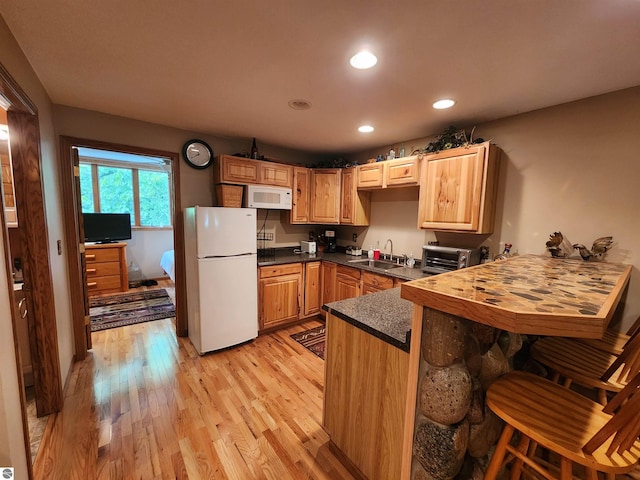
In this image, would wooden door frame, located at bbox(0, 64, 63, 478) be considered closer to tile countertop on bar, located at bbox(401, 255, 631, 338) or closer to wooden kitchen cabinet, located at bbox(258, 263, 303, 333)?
wooden kitchen cabinet, located at bbox(258, 263, 303, 333)

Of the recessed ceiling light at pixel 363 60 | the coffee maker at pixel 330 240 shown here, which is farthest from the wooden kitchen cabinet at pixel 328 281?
the recessed ceiling light at pixel 363 60

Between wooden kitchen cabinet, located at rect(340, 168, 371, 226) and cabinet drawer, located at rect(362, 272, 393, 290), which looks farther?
wooden kitchen cabinet, located at rect(340, 168, 371, 226)

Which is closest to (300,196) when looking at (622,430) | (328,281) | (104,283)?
(328,281)

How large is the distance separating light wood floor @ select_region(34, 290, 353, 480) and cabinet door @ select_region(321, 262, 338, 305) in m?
0.90

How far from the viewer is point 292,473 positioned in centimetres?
156

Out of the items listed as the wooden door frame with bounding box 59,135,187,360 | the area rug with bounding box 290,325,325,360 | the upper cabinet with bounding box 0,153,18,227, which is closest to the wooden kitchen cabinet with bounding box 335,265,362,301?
the area rug with bounding box 290,325,325,360

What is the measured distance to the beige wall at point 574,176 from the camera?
1896mm

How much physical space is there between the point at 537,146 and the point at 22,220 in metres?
3.91

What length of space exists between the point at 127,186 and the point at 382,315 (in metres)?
6.00

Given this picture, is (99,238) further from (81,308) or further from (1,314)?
(1,314)

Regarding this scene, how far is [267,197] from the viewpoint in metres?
3.38

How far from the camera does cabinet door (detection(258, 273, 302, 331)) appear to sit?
3.26 metres

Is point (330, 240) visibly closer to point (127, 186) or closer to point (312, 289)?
point (312, 289)

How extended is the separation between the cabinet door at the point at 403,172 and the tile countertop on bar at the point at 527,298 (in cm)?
162
